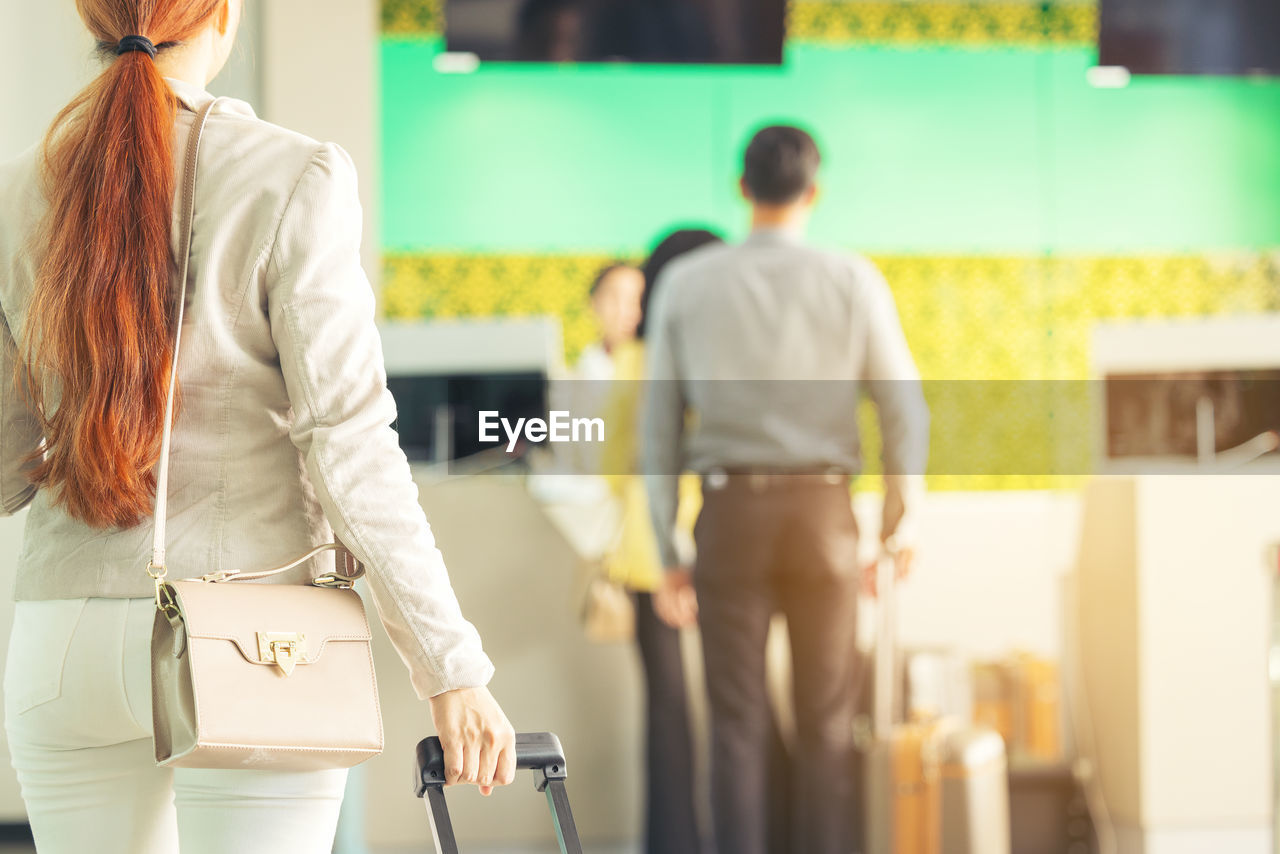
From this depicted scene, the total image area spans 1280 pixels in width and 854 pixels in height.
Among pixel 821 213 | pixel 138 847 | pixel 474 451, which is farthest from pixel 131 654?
pixel 821 213

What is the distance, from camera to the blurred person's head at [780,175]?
2.38 metres

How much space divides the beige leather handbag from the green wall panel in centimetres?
153

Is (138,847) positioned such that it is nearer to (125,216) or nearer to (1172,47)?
(125,216)

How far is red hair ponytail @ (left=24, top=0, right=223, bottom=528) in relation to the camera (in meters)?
0.90

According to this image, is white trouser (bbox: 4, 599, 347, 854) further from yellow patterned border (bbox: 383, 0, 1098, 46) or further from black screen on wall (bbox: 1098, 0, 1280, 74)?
black screen on wall (bbox: 1098, 0, 1280, 74)

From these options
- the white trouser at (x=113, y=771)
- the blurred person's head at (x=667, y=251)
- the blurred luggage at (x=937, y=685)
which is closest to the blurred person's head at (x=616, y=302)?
the blurred person's head at (x=667, y=251)

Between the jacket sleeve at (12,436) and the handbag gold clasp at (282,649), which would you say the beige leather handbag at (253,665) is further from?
the jacket sleeve at (12,436)

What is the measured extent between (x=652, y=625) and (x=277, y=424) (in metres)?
1.59

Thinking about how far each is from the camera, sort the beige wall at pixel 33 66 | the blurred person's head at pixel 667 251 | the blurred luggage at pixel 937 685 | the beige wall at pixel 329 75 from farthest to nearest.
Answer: the blurred luggage at pixel 937 685
the blurred person's head at pixel 667 251
the beige wall at pixel 329 75
the beige wall at pixel 33 66

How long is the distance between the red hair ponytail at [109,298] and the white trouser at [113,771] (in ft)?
0.29

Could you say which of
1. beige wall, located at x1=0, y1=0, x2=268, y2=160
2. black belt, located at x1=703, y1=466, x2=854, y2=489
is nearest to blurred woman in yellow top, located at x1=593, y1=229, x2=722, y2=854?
black belt, located at x1=703, y1=466, x2=854, y2=489

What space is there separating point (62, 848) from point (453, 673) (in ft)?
1.08

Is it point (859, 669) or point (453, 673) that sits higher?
point (453, 673)

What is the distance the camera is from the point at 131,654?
Answer: 0.90m
